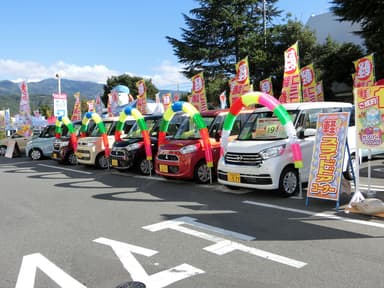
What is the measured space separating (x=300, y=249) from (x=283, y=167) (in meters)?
2.96

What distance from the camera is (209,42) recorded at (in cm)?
3259

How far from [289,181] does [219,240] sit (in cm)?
307

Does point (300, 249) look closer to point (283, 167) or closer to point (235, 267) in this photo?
point (235, 267)

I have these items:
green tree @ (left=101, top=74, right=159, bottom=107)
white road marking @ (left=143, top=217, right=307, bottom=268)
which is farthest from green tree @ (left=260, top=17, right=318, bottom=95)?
green tree @ (left=101, top=74, right=159, bottom=107)

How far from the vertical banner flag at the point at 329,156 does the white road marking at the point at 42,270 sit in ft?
14.6

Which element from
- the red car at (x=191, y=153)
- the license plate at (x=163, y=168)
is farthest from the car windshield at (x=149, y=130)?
the license plate at (x=163, y=168)

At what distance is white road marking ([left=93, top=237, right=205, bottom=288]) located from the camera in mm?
3781

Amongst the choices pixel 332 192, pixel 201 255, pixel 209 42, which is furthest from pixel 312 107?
pixel 209 42

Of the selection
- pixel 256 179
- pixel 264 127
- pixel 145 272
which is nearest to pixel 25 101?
pixel 264 127

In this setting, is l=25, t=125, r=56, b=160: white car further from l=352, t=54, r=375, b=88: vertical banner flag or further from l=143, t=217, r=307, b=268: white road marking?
l=352, t=54, r=375, b=88: vertical banner flag

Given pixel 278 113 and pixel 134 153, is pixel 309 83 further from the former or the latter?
pixel 278 113

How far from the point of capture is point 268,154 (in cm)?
729

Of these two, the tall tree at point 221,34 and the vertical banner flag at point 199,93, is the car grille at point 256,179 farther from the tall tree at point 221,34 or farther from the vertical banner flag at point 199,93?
the tall tree at point 221,34

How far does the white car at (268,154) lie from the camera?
23.9 feet
